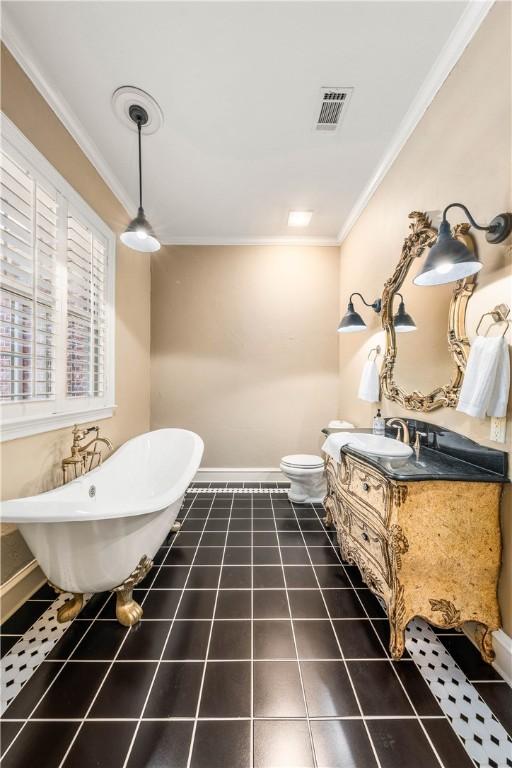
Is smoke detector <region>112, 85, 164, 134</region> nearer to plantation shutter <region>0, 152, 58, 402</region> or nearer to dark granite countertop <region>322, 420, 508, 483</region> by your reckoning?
plantation shutter <region>0, 152, 58, 402</region>

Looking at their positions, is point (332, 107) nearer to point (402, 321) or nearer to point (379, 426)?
point (402, 321)

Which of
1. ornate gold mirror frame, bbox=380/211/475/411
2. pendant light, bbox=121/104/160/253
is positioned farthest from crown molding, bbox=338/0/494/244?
pendant light, bbox=121/104/160/253

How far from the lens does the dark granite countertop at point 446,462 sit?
1167 millimetres

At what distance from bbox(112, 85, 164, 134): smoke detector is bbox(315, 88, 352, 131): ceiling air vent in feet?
3.16

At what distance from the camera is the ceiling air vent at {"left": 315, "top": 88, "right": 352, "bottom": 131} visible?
1.60 metres

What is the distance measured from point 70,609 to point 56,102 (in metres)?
2.73

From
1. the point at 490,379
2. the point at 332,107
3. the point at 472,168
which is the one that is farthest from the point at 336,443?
the point at 332,107

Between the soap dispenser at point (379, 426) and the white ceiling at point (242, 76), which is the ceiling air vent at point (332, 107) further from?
the soap dispenser at point (379, 426)

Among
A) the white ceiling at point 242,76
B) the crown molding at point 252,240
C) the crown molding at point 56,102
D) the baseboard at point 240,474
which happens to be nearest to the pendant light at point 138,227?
the white ceiling at point 242,76

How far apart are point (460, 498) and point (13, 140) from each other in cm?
260

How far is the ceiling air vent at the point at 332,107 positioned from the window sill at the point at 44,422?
239 centimetres

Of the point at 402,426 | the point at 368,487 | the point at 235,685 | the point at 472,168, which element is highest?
the point at 472,168

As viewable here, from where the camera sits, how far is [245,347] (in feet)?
10.5

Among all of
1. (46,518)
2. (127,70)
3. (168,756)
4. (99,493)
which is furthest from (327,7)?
(168,756)
